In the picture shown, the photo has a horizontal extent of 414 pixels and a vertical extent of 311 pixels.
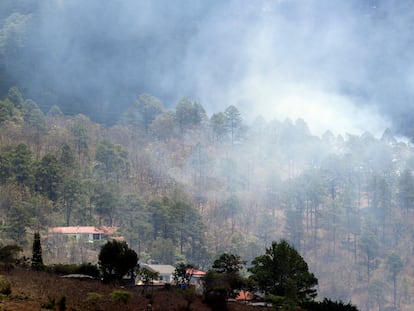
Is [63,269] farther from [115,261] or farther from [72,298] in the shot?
[72,298]

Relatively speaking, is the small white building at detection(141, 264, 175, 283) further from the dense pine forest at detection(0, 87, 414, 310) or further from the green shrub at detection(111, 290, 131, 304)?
the green shrub at detection(111, 290, 131, 304)

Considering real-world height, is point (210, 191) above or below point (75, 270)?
above

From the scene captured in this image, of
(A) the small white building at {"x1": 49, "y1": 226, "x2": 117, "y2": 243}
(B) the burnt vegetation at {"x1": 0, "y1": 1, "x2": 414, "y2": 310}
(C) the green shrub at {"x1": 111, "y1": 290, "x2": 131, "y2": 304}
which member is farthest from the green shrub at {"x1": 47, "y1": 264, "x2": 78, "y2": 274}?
(A) the small white building at {"x1": 49, "y1": 226, "x2": 117, "y2": 243}

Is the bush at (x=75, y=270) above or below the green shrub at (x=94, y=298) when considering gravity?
above

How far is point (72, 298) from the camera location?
3316 cm

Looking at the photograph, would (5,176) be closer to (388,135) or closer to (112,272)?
(112,272)

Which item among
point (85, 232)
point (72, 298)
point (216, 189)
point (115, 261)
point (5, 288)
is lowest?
point (72, 298)

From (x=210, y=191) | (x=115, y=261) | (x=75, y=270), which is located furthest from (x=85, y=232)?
(x=115, y=261)

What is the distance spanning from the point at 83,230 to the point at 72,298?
193ft

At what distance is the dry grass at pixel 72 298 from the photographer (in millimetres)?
29734

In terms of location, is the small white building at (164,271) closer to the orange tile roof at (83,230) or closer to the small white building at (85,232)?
the small white building at (85,232)

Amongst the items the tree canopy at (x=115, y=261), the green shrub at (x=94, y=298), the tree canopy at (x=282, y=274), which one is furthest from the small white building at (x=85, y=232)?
the green shrub at (x=94, y=298)

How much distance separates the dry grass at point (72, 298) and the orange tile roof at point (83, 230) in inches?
Answer: 1740

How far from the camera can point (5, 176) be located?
9481cm
